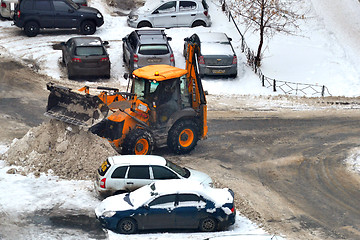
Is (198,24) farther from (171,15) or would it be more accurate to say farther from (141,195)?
(141,195)

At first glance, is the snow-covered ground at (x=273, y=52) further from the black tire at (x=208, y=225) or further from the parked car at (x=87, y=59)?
the black tire at (x=208, y=225)

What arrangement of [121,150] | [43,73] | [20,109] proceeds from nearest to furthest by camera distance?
[121,150]
[20,109]
[43,73]

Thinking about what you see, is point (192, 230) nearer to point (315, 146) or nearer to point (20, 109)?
point (315, 146)

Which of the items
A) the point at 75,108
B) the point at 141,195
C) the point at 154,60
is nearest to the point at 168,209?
the point at 141,195

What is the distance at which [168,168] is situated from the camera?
15.7 meters

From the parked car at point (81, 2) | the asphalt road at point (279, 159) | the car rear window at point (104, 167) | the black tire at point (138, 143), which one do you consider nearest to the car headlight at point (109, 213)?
the car rear window at point (104, 167)

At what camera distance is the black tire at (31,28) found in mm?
28969

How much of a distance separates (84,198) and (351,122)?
38.2ft

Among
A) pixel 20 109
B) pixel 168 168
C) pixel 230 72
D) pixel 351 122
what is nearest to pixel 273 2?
pixel 230 72

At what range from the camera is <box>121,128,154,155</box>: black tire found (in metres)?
17.3

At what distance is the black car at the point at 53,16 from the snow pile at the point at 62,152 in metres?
12.5

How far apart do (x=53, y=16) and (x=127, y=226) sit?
1758 centimetres

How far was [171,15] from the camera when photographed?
30.6 meters

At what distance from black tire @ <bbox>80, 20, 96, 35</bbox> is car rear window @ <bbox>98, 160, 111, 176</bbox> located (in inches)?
607
